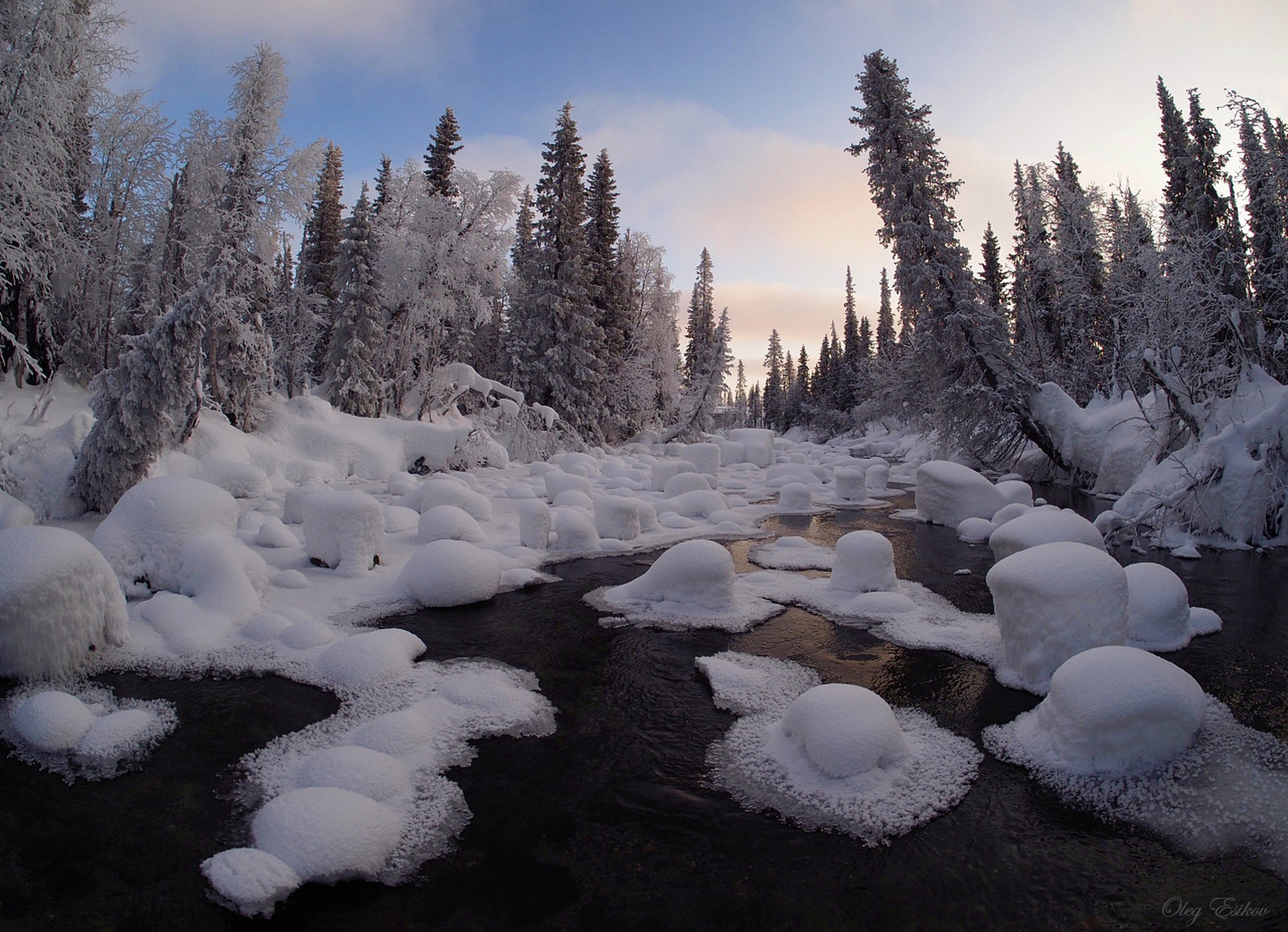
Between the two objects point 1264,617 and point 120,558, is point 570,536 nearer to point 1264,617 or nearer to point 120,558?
point 120,558

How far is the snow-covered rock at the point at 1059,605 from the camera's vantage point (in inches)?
208

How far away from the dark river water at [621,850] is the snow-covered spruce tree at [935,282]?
48.7 feet

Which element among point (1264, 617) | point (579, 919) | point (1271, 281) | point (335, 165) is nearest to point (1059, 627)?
point (1264, 617)

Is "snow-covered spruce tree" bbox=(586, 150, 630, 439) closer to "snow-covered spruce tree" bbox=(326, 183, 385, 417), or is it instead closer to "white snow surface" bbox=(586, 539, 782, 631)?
"snow-covered spruce tree" bbox=(326, 183, 385, 417)

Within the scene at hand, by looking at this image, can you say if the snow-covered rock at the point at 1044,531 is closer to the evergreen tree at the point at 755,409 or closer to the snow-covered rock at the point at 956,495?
the snow-covered rock at the point at 956,495

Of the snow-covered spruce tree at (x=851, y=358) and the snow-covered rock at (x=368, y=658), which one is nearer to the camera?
the snow-covered rock at (x=368, y=658)

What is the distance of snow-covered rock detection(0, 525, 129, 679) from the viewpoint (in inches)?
197

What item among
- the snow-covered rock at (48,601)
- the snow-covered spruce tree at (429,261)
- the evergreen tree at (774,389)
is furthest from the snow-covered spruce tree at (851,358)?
the snow-covered rock at (48,601)

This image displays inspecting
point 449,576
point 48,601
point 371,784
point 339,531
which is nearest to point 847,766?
point 371,784

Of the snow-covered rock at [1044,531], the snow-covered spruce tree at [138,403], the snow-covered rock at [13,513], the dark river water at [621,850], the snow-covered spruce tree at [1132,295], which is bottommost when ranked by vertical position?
the dark river water at [621,850]

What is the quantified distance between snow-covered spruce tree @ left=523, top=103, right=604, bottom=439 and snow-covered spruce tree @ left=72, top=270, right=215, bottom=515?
15336mm

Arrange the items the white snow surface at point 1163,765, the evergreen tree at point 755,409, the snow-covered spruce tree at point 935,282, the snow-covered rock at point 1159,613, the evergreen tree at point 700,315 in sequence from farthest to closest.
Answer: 1. the evergreen tree at point 755,409
2. the evergreen tree at point 700,315
3. the snow-covered spruce tree at point 935,282
4. the snow-covered rock at point 1159,613
5. the white snow surface at point 1163,765

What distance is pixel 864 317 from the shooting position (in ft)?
183

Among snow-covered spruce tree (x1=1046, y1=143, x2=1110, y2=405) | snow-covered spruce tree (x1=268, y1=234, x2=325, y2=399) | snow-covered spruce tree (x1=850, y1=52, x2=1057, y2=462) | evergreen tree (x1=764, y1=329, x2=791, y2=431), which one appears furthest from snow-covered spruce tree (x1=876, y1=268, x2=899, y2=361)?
snow-covered spruce tree (x1=268, y1=234, x2=325, y2=399)
